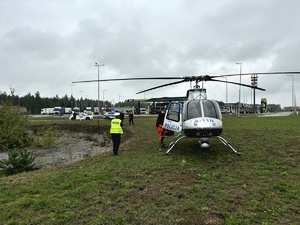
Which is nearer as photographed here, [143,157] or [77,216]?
[77,216]

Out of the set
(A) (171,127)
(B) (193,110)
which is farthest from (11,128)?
(B) (193,110)

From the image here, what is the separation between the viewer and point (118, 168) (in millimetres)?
8625

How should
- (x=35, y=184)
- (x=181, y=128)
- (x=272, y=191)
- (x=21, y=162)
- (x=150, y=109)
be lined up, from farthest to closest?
(x=150, y=109) → (x=21, y=162) → (x=181, y=128) → (x=35, y=184) → (x=272, y=191)

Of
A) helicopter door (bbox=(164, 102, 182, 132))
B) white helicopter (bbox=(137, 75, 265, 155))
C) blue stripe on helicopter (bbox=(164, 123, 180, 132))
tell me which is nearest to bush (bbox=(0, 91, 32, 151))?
blue stripe on helicopter (bbox=(164, 123, 180, 132))

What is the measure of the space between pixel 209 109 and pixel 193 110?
0.58 meters

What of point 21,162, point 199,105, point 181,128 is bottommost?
point 21,162

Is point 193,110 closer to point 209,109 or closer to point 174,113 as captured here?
point 209,109

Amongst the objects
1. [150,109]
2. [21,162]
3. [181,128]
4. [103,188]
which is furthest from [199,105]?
[150,109]

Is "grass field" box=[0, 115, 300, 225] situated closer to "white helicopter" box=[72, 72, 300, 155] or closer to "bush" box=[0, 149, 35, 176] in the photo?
"white helicopter" box=[72, 72, 300, 155]

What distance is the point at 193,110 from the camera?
30.3 ft

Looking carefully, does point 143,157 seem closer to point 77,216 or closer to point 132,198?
point 132,198

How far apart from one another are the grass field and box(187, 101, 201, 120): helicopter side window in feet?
5.52

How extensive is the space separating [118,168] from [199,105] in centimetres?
369

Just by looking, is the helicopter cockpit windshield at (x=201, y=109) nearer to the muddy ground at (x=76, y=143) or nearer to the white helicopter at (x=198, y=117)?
the white helicopter at (x=198, y=117)
